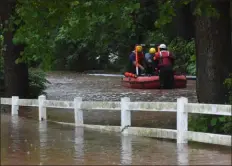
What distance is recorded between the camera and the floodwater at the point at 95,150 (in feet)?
33.7

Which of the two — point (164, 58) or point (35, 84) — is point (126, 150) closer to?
point (35, 84)

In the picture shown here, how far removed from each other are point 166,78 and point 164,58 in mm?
1479

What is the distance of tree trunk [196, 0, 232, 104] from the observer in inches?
557

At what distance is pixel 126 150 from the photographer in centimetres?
1158

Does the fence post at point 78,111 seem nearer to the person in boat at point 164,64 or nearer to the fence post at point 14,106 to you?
the fence post at point 14,106

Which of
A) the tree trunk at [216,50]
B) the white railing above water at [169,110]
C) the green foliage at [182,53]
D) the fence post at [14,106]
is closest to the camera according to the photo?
the white railing above water at [169,110]

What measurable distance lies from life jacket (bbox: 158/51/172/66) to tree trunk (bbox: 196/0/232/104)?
1235 centimetres

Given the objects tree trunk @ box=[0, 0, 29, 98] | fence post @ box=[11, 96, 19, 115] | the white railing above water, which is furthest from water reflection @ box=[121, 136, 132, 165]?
tree trunk @ box=[0, 0, 29, 98]

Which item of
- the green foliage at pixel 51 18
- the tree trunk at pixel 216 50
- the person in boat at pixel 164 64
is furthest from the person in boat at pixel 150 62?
the tree trunk at pixel 216 50

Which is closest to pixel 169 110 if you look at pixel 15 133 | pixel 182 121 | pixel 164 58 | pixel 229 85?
pixel 182 121

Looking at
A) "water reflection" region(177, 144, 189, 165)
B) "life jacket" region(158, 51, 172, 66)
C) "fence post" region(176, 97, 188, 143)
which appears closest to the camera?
"water reflection" region(177, 144, 189, 165)

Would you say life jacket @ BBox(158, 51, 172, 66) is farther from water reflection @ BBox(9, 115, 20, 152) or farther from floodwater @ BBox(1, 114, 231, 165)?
floodwater @ BBox(1, 114, 231, 165)

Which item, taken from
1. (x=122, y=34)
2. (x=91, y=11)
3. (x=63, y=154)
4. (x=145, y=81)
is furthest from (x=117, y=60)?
(x=63, y=154)

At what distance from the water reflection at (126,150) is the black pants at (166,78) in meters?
13.9
